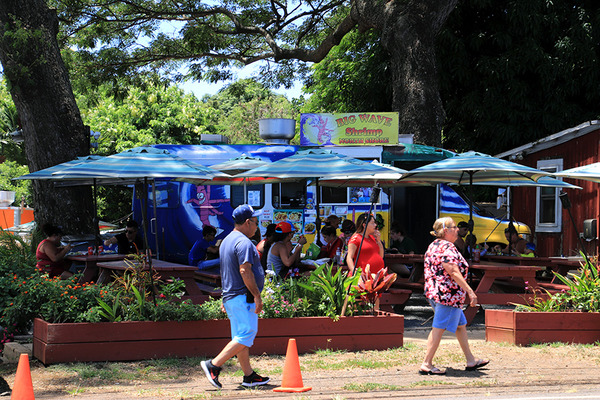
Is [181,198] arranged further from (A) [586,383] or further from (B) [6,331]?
(A) [586,383]

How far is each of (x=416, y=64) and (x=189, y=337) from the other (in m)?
12.8

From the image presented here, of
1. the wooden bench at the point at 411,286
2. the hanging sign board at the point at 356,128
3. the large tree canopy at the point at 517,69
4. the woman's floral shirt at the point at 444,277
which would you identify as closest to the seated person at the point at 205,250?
the wooden bench at the point at 411,286

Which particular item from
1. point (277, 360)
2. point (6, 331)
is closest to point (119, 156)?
point (6, 331)

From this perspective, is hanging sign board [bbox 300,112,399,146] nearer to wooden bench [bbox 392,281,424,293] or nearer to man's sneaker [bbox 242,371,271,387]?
wooden bench [bbox 392,281,424,293]

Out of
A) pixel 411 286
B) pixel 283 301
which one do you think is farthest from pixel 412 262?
pixel 283 301

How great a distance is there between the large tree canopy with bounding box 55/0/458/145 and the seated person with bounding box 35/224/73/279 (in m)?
7.55

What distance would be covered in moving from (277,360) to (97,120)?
84.8 feet

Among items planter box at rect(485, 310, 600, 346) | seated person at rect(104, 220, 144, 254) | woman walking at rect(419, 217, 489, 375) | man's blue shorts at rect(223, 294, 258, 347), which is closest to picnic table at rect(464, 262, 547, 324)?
planter box at rect(485, 310, 600, 346)

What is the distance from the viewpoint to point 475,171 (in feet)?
41.9

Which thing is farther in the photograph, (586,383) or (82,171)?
(82,171)

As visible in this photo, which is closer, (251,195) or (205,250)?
(205,250)

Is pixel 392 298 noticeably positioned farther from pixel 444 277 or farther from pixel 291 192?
pixel 291 192

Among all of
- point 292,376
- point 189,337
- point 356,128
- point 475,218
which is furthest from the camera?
point 475,218

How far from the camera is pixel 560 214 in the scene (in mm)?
18500
